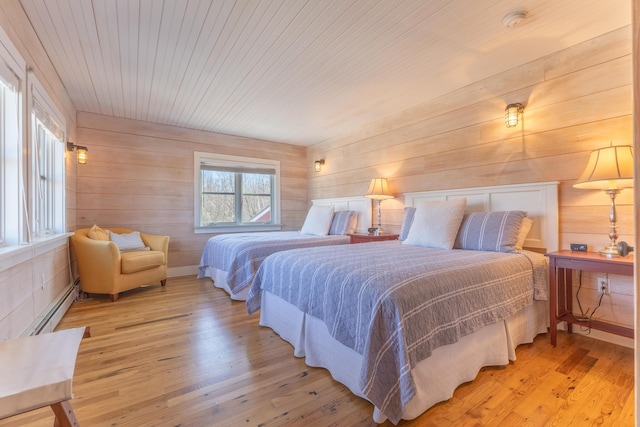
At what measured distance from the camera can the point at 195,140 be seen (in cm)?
449

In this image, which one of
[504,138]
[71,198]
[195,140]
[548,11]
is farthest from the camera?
[195,140]

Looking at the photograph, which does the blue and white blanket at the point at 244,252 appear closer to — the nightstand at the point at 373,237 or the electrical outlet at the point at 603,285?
the nightstand at the point at 373,237

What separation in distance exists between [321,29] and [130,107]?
9.31ft

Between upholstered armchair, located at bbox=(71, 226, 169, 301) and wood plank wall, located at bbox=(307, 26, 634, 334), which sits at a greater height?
wood plank wall, located at bbox=(307, 26, 634, 334)

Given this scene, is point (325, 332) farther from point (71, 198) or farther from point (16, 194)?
point (71, 198)

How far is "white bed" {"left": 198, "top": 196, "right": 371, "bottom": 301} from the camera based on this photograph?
120 inches

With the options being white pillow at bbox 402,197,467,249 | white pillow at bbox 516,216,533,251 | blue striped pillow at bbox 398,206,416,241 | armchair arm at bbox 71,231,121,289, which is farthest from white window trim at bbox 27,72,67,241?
white pillow at bbox 516,216,533,251

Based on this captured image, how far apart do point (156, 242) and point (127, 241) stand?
33 centimetres

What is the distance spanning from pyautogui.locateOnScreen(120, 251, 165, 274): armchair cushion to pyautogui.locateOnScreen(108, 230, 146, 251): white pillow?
0.17 metres

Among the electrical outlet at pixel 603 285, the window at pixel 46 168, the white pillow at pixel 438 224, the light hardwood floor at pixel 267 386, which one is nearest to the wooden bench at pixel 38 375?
the light hardwood floor at pixel 267 386

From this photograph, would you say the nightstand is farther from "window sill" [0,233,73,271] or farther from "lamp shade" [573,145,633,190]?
"window sill" [0,233,73,271]

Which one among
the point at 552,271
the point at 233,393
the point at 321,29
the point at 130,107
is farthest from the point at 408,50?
the point at 130,107

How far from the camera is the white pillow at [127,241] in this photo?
3.58 metres

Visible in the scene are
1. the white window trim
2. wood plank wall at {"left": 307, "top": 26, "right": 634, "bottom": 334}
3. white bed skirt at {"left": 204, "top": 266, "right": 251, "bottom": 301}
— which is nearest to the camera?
the white window trim
